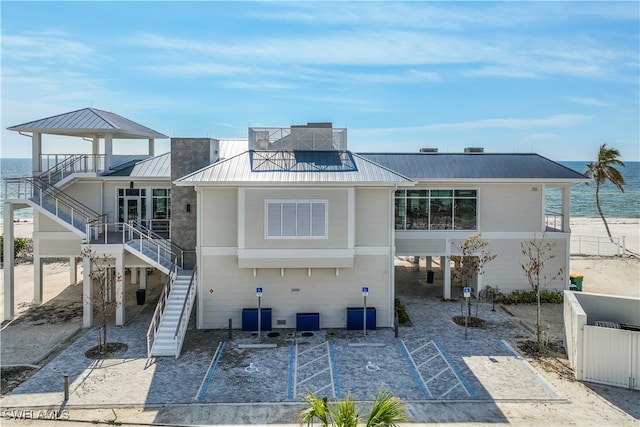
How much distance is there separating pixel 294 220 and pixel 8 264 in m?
12.7

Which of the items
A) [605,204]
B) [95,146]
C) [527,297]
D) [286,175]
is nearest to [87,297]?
[95,146]

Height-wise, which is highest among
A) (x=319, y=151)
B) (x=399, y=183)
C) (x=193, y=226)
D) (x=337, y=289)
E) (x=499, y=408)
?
(x=319, y=151)

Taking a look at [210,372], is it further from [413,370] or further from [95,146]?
[95,146]

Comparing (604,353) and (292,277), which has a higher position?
(292,277)

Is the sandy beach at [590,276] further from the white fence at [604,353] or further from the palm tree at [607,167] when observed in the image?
the white fence at [604,353]

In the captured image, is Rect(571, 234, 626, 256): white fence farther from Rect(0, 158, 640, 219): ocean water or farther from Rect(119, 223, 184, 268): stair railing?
Rect(0, 158, 640, 219): ocean water

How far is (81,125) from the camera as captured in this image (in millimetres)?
19891

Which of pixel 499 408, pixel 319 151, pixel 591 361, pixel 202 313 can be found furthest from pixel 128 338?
pixel 591 361

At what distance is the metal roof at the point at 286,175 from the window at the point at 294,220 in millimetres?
892

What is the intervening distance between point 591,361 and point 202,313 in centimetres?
1332

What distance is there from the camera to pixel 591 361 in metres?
13.0

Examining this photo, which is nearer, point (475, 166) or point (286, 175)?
point (286, 175)

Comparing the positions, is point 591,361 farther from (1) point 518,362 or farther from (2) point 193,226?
(2) point 193,226

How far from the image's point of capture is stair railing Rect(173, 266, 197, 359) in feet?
49.4
